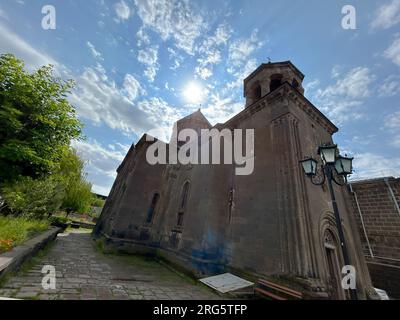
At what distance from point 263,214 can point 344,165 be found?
3.42 meters

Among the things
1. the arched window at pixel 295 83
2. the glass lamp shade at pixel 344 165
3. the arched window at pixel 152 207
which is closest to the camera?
the glass lamp shade at pixel 344 165

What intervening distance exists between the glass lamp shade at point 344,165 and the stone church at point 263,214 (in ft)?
6.35

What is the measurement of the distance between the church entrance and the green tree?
1163 centimetres

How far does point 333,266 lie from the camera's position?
6.74 m

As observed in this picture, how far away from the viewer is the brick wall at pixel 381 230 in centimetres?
941

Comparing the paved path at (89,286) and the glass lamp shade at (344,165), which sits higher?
the glass lamp shade at (344,165)

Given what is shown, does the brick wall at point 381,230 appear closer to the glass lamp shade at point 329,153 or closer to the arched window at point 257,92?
the arched window at point 257,92

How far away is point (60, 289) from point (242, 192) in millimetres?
7105

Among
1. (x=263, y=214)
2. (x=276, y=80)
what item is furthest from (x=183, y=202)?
(x=276, y=80)

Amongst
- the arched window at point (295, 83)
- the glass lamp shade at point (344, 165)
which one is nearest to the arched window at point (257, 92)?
the arched window at point (295, 83)

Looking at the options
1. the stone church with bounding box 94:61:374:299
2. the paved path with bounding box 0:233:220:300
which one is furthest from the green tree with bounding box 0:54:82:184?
the stone church with bounding box 94:61:374:299

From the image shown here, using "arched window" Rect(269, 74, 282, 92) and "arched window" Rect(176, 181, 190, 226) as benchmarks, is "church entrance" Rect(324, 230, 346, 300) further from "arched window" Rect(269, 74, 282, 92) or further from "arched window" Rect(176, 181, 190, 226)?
"arched window" Rect(269, 74, 282, 92)

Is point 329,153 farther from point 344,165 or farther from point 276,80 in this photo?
point 276,80

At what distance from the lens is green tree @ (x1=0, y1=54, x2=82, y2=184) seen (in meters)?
6.43
